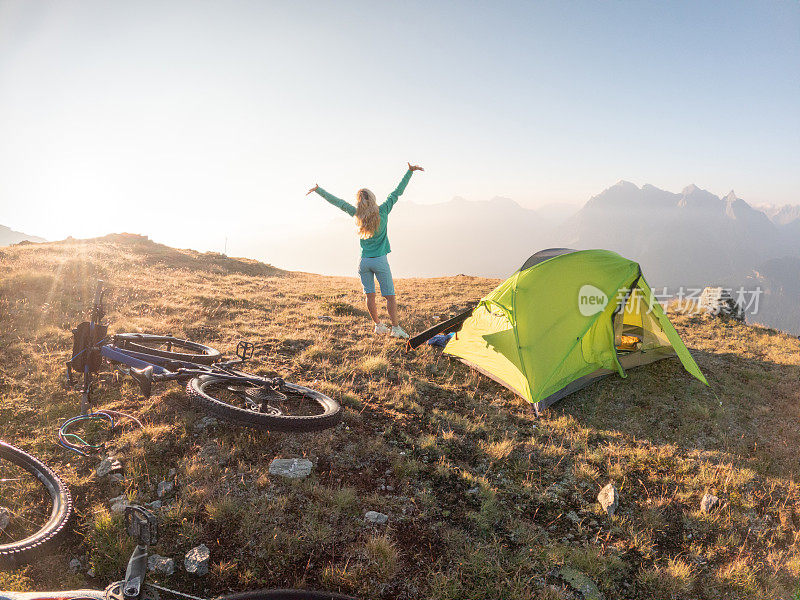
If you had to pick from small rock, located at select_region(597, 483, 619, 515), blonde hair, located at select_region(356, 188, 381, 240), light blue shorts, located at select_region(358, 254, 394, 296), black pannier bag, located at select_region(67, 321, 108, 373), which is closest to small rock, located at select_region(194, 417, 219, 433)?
black pannier bag, located at select_region(67, 321, 108, 373)

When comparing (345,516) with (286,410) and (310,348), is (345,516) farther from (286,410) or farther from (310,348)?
(310,348)

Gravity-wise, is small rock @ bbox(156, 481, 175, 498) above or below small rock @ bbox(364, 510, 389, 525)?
below

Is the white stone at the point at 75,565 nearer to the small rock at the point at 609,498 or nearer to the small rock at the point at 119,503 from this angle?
the small rock at the point at 119,503

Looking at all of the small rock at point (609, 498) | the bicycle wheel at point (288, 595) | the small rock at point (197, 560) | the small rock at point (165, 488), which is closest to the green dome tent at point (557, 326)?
the small rock at point (609, 498)

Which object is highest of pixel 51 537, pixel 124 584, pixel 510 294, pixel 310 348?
pixel 510 294

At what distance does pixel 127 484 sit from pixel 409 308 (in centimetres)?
1103

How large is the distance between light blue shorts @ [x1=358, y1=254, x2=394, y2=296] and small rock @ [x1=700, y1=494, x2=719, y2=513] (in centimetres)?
646

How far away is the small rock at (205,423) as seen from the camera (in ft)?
17.9

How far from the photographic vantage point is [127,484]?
4.47m

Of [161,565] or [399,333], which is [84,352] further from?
[399,333]

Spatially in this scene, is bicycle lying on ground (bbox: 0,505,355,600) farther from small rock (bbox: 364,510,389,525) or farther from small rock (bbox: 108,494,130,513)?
small rock (bbox: 364,510,389,525)

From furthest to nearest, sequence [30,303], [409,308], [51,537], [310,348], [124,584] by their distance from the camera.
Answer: [409,308], [30,303], [310,348], [51,537], [124,584]

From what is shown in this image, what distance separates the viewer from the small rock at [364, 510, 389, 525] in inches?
169

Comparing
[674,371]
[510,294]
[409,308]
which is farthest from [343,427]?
[409,308]
